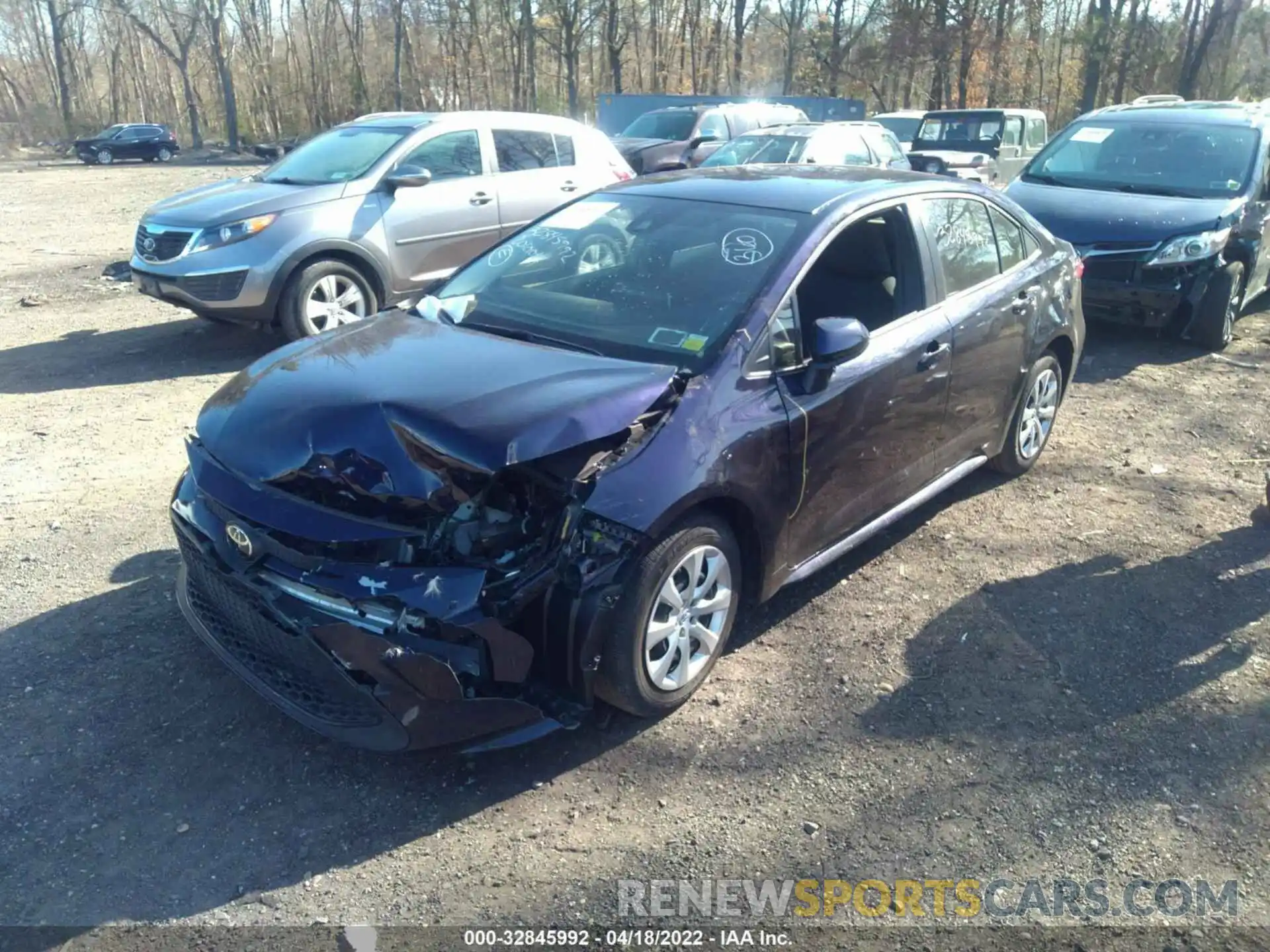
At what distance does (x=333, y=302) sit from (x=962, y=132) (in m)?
13.8

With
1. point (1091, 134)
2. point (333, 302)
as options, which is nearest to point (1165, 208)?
point (1091, 134)

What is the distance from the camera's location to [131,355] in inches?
312

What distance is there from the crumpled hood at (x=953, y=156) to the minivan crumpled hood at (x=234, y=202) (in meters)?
8.54

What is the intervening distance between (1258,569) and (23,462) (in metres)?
6.55

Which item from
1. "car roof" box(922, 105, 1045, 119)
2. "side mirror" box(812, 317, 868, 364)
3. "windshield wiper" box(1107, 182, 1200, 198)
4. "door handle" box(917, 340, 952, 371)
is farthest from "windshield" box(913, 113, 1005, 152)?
"side mirror" box(812, 317, 868, 364)

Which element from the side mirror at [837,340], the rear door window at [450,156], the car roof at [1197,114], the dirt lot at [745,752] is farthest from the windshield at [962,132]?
the side mirror at [837,340]

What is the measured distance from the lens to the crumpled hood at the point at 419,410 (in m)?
3.04

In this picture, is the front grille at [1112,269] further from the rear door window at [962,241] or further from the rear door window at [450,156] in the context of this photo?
the rear door window at [450,156]

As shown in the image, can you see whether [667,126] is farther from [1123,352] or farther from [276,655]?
[276,655]

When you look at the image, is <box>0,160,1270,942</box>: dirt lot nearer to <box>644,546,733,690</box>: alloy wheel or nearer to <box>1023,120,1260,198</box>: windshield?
<box>644,546,733,690</box>: alloy wheel

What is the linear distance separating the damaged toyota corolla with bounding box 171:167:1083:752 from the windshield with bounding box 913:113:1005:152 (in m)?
14.2

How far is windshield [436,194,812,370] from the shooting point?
12.2 feet

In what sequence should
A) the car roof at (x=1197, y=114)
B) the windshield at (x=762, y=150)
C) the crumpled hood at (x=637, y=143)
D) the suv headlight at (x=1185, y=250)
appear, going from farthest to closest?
the crumpled hood at (x=637, y=143), the windshield at (x=762, y=150), the car roof at (x=1197, y=114), the suv headlight at (x=1185, y=250)

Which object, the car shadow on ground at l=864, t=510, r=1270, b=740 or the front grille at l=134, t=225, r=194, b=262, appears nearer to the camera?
the car shadow on ground at l=864, t=510, r=1270, b=740
